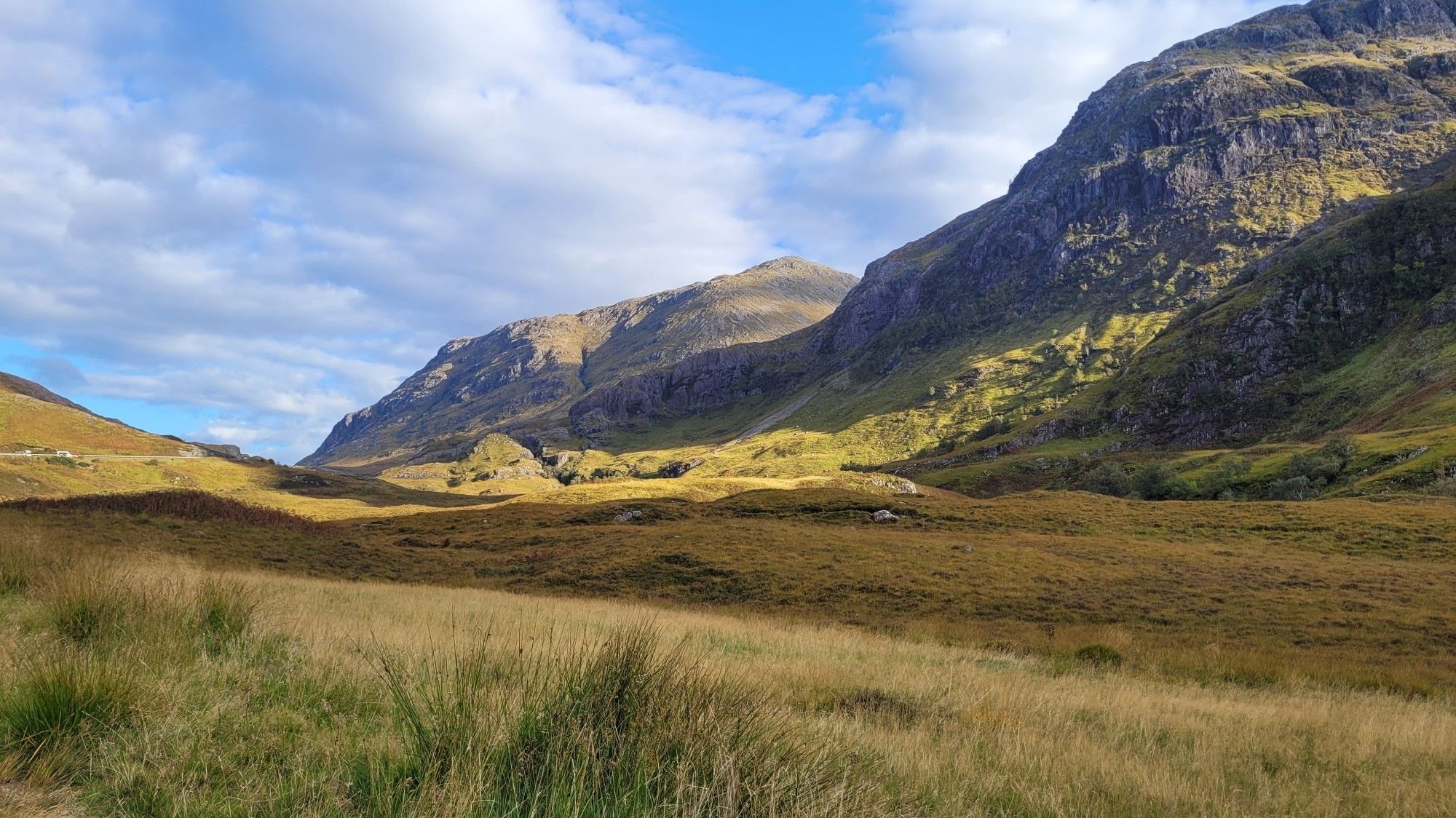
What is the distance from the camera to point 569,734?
13.5ft

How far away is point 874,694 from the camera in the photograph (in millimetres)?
8836

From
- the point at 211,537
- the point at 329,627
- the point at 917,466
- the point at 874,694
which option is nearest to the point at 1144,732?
the point at 874,694

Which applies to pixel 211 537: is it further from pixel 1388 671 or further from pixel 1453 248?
pixel 1453 248

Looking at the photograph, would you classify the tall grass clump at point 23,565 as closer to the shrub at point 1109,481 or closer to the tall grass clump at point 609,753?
the tall grass clump at point 609,753

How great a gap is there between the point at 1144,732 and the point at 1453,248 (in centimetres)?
15637

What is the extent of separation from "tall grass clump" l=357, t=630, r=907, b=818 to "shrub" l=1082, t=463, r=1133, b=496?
75.4 m

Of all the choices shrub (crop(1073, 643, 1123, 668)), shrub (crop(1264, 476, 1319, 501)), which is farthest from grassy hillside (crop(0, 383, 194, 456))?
shrub (crop(1264, 476, 1319, 501))

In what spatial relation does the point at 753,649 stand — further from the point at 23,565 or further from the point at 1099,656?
the point at 23,565

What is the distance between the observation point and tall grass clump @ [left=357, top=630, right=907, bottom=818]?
11.5 ft

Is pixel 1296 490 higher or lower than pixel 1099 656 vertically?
lower

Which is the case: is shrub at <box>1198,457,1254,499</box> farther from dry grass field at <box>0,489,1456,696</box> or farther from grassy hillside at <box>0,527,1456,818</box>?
grassy hillside at <box>0,527,1456,818</box>

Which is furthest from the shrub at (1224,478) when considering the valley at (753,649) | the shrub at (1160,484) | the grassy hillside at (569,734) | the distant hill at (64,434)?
the distant hill at (64,434)

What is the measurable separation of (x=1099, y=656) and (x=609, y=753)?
15.2 metres

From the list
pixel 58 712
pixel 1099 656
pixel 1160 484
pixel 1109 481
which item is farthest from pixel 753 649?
pixel 1109 481
